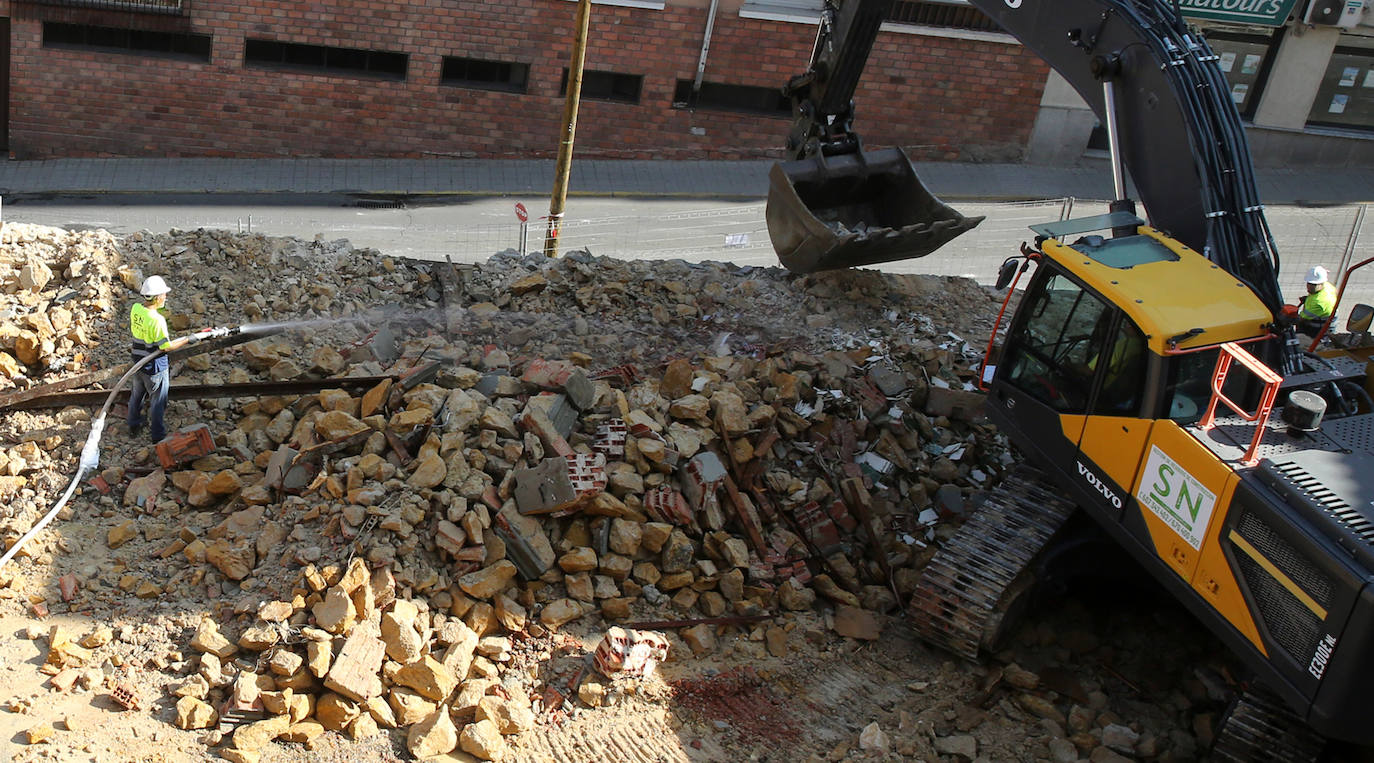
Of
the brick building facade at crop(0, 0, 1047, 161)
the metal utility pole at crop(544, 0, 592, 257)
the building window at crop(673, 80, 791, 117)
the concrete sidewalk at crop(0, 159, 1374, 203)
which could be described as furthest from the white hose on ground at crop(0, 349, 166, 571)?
the building window at crop(673, 80, 791, 117)

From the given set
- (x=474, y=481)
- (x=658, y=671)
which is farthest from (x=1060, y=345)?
(x=474, y=481)

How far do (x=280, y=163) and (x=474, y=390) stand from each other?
12.0 meters

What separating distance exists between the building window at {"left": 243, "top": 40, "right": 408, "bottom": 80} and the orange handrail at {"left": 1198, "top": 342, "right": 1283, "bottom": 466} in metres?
A: 15.7

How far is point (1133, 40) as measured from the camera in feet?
29.5

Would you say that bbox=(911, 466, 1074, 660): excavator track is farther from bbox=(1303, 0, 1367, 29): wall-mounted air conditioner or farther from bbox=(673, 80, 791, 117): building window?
bbox=(1303, 0, 1367, 29): wall-mounted air conditioner

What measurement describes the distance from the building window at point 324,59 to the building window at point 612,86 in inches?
112

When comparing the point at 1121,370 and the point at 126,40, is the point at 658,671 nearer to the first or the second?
the point at 1121,370

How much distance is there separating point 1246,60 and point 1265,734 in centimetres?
1705

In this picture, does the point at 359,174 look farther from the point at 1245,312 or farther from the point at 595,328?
the point at 1245,312

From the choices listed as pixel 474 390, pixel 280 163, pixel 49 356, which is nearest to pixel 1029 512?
pixel 474 390

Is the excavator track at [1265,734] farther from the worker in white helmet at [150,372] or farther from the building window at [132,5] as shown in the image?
the building window at [132,5]

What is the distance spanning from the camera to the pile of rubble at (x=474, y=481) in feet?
25.5

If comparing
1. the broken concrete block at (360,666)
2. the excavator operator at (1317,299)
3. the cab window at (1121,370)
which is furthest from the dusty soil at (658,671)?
the excavator operator at (1317,299)

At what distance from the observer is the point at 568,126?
15.0m
